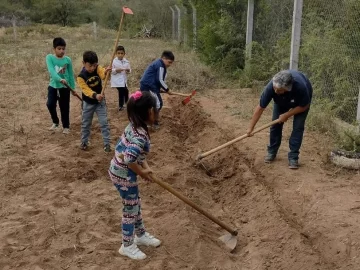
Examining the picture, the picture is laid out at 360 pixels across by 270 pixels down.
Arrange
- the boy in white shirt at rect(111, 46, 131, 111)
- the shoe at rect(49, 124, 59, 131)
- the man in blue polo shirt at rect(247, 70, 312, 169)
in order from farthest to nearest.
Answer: the boy in white shirt at rect(111, 46, 131, 111) < the shoe at rect(49, 124, 59, 131) < the man in blue polo shirt at rect(247, 70, 312, 169)

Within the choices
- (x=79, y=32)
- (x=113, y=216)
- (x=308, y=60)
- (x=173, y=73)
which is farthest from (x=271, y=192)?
(x=79, y=32)

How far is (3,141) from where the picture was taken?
22.6 ft

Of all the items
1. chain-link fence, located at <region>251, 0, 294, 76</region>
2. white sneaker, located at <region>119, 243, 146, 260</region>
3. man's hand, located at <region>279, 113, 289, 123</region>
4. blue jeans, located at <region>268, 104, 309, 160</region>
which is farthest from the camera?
chain-link fence, located at <region>251, 0, 294, 76</region>

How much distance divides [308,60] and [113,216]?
479 cm

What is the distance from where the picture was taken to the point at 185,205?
4848mm

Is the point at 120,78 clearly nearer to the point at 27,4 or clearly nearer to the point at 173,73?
the point at 173,73

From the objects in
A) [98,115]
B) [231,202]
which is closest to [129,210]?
[231,202]

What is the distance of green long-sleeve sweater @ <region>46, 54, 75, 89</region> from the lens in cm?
669

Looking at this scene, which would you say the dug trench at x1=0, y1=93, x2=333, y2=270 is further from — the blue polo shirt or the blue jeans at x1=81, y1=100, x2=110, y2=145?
the blue polo shirt

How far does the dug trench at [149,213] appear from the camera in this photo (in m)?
3.85

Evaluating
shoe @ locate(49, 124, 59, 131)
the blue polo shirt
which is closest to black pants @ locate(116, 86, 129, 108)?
shoe @ locate(49, 124, 59, 131)

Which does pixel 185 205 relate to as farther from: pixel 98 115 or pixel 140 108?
pixel 98 115

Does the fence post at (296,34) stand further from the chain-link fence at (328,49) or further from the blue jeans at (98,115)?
the blue jeans at (98,115)

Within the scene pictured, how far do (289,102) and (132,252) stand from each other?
273cm
